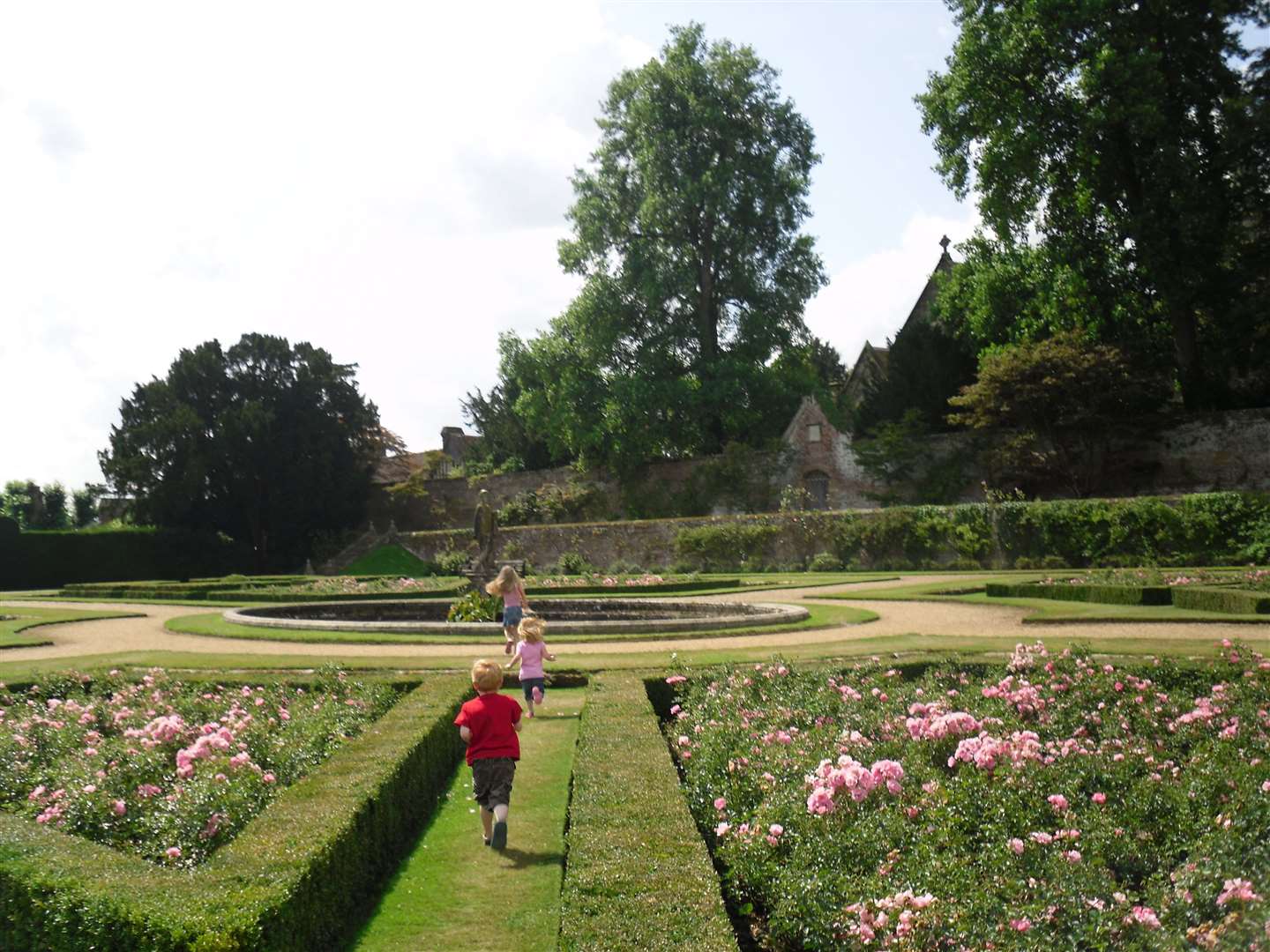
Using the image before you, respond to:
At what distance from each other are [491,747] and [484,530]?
44.0ft

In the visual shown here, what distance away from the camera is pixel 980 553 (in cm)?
2850

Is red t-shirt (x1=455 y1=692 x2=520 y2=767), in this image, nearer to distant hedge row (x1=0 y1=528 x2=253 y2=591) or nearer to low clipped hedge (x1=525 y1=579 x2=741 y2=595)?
low clipped hedge (x1=525 y1=579 x2=741 y2=595)

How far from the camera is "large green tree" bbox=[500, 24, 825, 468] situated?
38.2 m

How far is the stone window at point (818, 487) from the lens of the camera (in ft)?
120

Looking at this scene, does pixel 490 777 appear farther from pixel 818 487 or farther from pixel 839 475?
pixel 818 487

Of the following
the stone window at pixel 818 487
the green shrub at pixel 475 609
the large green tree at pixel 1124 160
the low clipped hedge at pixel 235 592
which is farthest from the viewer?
the stone window at pixel 818 487

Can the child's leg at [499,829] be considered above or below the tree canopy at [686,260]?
below

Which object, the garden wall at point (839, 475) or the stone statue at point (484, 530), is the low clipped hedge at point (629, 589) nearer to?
the stone statue at point (484, 530)

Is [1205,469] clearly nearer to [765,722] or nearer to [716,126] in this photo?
[716,126]

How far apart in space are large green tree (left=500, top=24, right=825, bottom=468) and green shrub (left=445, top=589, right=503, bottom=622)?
20.8m

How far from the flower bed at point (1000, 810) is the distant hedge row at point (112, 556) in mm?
39385

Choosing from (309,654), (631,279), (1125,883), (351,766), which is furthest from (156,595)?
(1125,883)

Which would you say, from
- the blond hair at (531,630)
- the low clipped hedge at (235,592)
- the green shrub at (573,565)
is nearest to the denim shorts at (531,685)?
the blond hair at (531,630)

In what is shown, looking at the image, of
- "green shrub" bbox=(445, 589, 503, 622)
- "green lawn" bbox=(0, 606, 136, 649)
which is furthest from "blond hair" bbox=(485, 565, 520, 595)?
"green lawn" bbox=(0, 606, 136, 649)
